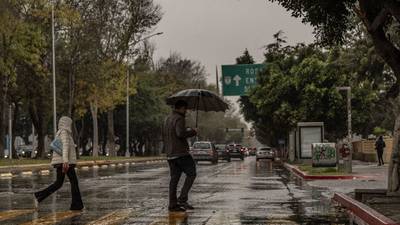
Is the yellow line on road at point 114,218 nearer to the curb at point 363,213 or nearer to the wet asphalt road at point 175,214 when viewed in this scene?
the wet asphalt road at point 175,214

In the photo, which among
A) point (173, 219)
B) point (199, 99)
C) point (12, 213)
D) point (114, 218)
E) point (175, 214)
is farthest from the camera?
point (199, 99)

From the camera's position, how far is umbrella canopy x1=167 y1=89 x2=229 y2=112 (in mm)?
14062

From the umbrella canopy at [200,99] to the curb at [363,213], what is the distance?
3180 mm

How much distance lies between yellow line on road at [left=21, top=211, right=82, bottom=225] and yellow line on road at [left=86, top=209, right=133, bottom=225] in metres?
0.64

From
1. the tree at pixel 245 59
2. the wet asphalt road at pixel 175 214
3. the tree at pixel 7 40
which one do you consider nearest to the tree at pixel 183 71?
the tree at pixel 245 59

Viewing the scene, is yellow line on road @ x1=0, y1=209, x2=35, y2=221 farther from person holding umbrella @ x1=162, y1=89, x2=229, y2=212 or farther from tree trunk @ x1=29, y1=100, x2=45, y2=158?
tree trunk @ x1=29, y1=100, x2=45, y2=158

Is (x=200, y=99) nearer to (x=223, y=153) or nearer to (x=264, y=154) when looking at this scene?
(x=223, y=153)

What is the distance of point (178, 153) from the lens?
12719mm

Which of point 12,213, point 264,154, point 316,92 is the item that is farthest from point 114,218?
point 264,154

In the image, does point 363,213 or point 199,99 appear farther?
point 199,99

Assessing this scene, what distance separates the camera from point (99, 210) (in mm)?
13047

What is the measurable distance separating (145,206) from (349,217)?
13.4 feet

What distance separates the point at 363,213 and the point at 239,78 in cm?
4224

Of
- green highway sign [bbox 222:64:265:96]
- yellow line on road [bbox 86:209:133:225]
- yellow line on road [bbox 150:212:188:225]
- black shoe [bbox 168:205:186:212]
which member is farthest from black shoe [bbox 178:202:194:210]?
green highway sign [bbox 222:64:265:96]
